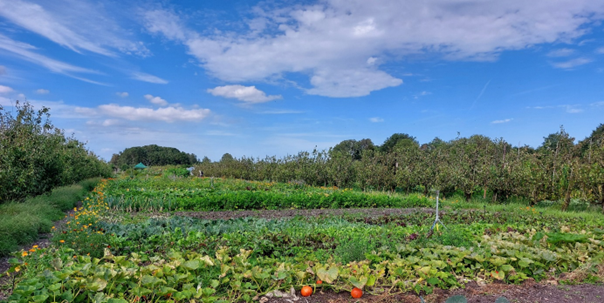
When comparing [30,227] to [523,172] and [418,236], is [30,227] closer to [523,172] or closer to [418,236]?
[418,236]

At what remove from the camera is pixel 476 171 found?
16.0m

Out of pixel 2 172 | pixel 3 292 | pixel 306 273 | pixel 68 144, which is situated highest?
pixel 68 144

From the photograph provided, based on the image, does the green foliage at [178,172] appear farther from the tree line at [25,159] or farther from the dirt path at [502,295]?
the dirt path at [502,295]

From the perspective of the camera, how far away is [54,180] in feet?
40.8

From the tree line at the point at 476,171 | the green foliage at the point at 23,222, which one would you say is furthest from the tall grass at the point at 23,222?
the tree line at the point at 476,171

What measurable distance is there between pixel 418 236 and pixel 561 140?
14.6 metres

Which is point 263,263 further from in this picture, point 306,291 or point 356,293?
point 356,293

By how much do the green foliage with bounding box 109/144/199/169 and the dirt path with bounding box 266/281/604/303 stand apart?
56159mm

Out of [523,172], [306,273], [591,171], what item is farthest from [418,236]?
[523,172]

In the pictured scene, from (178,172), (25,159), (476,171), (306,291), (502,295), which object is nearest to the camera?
(306,291)

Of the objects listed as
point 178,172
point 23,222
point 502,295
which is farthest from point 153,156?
point 502,295

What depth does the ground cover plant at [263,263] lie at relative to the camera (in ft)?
9.68

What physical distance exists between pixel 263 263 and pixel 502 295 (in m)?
2.28

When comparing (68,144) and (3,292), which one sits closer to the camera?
(3,292)
